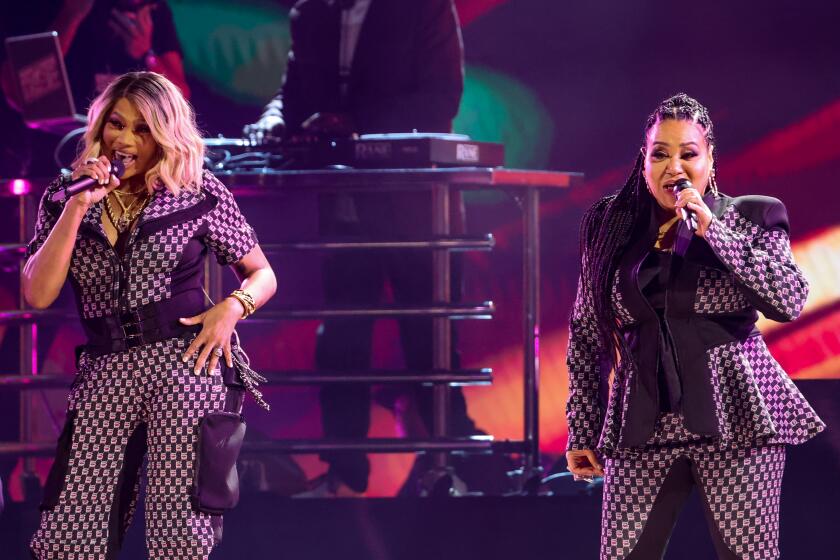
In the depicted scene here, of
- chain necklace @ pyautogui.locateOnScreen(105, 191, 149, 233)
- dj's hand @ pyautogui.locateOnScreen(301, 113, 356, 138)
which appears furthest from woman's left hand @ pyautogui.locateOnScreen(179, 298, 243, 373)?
dj's hand @ pyautogui.locateOnScreen(301, 113, 356, 138)

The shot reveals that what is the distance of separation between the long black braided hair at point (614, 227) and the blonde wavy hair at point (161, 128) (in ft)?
2.94

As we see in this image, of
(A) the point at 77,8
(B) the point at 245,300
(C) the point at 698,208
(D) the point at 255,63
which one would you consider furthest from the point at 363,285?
(C) the point at 698,208

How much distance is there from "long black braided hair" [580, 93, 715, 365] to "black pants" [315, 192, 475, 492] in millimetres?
1949

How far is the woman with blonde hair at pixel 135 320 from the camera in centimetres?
247

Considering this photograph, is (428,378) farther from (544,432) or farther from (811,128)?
(811,128)

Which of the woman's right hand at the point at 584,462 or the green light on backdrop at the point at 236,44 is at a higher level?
the green light on backdrop at the point at 236,44

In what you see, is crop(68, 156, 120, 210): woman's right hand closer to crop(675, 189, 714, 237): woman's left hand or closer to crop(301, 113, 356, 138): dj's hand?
crop(675, 189, 714, 237): woman's left hand

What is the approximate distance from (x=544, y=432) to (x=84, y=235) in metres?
3.07

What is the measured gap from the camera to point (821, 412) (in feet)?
12.2

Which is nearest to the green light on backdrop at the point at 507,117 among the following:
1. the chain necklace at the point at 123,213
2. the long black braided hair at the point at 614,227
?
the long black braided hair at the point at 614,227

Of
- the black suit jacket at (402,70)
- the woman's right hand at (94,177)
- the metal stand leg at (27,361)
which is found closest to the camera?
the woman's right hand at (94,177)

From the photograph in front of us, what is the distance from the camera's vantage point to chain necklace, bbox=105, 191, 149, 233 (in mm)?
2578

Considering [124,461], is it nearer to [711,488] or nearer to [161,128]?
[161,128]

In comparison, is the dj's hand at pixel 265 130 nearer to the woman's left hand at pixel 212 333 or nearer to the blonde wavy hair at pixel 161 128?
the blonde wavy hair at pixel 161 128
